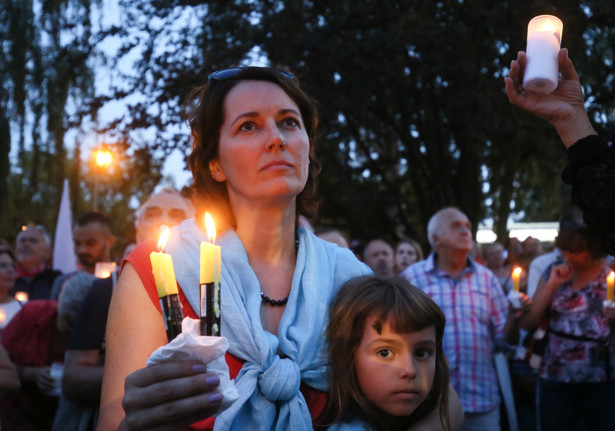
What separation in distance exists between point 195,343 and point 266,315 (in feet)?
3.01

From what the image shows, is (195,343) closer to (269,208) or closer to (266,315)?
(266,315)

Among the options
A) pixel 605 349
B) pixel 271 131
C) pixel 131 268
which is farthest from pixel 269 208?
pixel 605 349

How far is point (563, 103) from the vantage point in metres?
2.27

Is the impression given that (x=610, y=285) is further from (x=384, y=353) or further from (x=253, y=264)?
(x=253, y=264)

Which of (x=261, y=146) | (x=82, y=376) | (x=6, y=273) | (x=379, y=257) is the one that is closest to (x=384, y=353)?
(x=261, y=146)

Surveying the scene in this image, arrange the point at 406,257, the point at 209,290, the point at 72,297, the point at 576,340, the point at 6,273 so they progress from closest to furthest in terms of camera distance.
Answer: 1. the point at 209,290
2. the point at 72,297
3. the point at 576,340
4. the point at 6,273
5. the point at 406,257

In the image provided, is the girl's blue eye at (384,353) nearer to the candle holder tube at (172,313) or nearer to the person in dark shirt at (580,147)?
the person in dark shirt at (580,147)

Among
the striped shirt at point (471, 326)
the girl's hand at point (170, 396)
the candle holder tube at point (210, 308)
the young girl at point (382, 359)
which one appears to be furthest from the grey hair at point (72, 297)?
the candle holder tube at point (210, 308)

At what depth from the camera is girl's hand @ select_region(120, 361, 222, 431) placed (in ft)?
4.37

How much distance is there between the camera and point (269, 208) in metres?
2.32

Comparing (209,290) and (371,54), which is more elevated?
(371,54)

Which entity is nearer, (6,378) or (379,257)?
(6,378)

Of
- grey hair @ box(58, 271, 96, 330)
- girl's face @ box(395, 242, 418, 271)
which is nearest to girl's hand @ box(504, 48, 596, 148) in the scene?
grey hair @ box(58, 271, 96, 330)

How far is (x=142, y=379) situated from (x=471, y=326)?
13.8 feet
